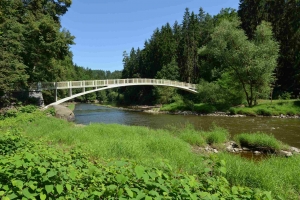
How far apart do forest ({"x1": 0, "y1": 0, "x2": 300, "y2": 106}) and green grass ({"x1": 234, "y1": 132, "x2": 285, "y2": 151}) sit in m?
12.5

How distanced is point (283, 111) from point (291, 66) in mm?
13078

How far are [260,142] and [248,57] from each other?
16345 mm

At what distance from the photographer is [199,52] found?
1331 inches

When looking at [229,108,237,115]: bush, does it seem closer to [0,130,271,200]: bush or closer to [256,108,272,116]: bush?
[256,108,272,116]: bush

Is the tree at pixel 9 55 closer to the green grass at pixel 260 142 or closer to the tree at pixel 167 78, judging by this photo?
the green grass at pixel 260 142

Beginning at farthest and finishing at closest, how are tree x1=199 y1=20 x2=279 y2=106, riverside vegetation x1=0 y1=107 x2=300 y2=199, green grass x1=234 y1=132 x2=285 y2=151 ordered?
tree x1=199 y1=20 x2=279 y2=106, green grass x1=234 y1=132 x2=285 y2=151, riverside vegetation x1=0 y1=107 x2=300 y2=199

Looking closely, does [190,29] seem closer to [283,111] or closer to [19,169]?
[283,111]

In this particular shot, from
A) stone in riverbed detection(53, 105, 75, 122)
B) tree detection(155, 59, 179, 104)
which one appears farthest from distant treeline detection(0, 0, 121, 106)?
tree detection(155, 59, 179, 104)

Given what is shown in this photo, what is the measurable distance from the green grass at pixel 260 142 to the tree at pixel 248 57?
15170 mm

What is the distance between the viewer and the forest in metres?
15.6

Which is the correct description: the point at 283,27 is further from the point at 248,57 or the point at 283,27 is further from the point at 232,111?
the point at 232,111

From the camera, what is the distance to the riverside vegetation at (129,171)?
224 cm

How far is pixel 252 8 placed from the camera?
35938 millimetres

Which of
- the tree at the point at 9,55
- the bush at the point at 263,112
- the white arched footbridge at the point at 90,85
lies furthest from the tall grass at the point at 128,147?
the bush at the point at 263,112
